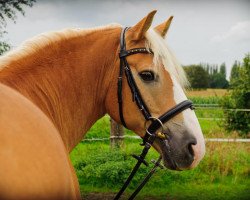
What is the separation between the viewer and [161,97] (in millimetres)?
2490

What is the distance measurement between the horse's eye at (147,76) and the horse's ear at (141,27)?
0.87 ft

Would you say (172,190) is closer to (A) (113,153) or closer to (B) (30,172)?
(A) (113,153)

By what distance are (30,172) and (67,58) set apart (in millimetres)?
1676

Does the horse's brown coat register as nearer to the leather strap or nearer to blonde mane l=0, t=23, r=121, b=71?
blonde mane l=0, t=23, r=121, b=71

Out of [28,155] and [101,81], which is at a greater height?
[28,155]

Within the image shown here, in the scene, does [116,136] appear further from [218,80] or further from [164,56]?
[218,80]

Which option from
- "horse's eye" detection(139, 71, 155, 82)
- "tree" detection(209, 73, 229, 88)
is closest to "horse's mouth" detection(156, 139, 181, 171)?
"horse's eye" detection(139, 71, 155, 82)

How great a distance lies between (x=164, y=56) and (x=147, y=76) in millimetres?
178

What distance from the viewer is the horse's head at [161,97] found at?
8.00ft

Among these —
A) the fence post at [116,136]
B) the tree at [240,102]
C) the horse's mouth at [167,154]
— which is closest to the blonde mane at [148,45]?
the horse's mouth at [167,154]

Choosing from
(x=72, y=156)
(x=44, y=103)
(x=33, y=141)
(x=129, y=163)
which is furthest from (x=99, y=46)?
(x=72, y=156)

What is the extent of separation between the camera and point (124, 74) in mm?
2613

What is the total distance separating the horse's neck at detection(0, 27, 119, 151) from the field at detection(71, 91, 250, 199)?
3.34 metres

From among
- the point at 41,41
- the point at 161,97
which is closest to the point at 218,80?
the point at 161,97
